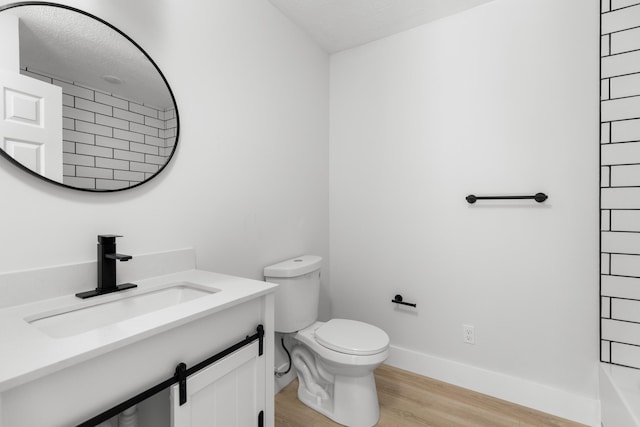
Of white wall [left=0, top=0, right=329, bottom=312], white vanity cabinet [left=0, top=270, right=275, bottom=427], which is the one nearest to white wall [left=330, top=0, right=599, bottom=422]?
white wall [left=0, top=0, right=329, bottom=312]

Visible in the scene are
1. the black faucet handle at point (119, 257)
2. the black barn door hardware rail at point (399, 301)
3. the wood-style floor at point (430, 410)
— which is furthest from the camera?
the black barn door hardware rail at point (399, 301)

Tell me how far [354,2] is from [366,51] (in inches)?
17.7

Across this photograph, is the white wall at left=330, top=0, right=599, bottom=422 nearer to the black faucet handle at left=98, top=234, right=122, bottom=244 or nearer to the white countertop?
the white countertop

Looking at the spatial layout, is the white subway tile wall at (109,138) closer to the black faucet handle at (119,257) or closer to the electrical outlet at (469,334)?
the black faucet handle at (119,257)

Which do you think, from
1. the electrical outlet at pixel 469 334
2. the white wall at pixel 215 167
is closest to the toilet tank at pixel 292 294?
the white wall at pixel 215 167

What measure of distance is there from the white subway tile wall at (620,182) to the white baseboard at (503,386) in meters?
0.29

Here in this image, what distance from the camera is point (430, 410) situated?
1647mm

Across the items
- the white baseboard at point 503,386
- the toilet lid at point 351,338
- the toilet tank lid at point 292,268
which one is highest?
the toilet tank lid at point 292,268

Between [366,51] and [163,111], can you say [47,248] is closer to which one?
[163,111]

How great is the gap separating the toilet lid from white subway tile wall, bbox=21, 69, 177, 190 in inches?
44.7

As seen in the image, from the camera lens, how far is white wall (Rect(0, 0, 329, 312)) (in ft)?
3.23

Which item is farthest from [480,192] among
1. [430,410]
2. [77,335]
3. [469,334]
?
[77,335]

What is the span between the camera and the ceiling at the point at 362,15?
176cm

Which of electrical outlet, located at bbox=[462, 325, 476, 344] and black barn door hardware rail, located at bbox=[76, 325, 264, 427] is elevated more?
black barn door hardware rail, located at bbox=[76, 325, 264, 427]
